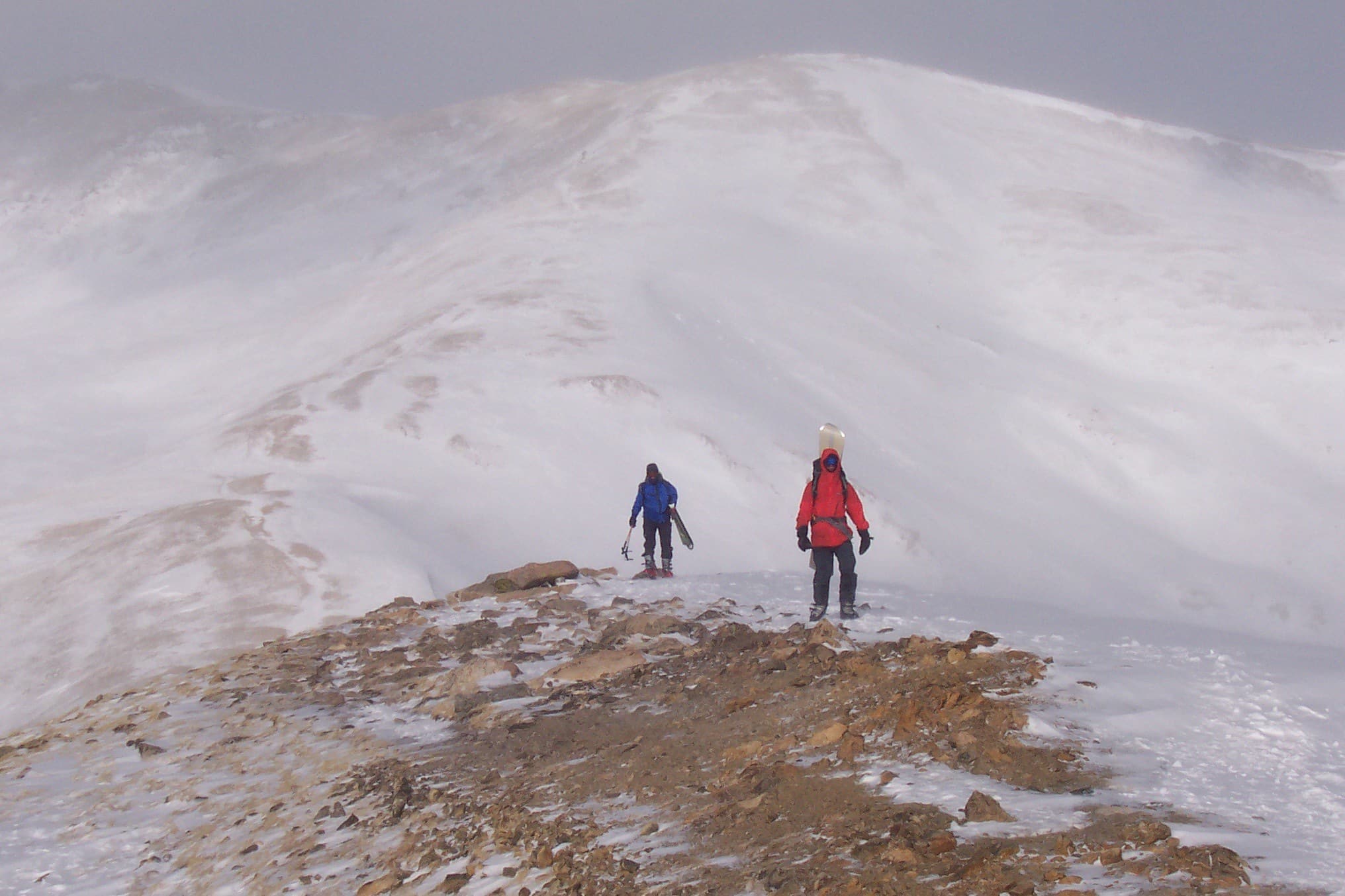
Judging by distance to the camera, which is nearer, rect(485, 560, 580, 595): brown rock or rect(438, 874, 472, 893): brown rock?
rect(438, 874, 472, 893): brown rock

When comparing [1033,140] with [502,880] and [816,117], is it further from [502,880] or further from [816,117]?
[502,880]

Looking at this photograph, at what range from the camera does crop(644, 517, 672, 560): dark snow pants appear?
613 inches

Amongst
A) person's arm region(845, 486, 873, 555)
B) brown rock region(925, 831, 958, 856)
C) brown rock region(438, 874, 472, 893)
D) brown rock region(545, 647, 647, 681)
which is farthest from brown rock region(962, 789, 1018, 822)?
person's arm region(845, 486, 873, 555)

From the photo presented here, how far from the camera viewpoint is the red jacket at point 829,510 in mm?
10672

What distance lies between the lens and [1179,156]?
52.6 m

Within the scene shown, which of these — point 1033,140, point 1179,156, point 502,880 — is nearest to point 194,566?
point 502,880

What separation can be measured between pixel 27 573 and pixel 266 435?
6.92m

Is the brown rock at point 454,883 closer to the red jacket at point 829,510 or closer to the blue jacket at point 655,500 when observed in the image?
the red jacket at point 829,510

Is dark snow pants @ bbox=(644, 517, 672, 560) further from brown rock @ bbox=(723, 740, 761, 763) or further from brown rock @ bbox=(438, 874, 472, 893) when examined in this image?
brown rock @ bbox=(438, 874, 472, 893)

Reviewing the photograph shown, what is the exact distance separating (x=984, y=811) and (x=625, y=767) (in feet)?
8.51

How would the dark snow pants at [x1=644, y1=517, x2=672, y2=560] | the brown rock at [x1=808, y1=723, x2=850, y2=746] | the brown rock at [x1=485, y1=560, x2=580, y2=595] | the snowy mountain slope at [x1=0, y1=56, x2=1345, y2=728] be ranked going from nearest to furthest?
the brown rock at [x1=808, y1=723, x2=850, y2=746] → the brown rock at [x1=485, y1=560, x2=580, y2=595] → the dark snow pants at [x1=644, y1=517, x2=672, y2=560] → the snowy mountain slope at [x1=0, y1=56, x2=1345, y2=728]

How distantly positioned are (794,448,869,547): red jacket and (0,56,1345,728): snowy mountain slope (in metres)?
7.97

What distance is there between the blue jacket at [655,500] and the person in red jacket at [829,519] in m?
4.84

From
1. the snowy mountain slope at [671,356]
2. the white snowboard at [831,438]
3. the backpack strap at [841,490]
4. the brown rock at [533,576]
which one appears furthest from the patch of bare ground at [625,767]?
the snowy mountain slope at [671,356]
